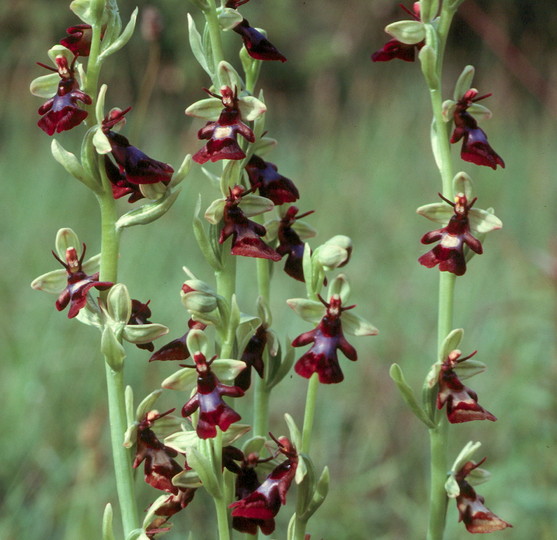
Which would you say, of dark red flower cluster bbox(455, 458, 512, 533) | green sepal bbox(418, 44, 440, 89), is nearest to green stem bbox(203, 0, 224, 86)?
green sepal bbox(418, 44, 440, 89)

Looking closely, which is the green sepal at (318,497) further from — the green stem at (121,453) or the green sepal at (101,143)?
the green sepal at (101,143)

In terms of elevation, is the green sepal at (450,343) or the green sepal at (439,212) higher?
the green sepal at (439,212)

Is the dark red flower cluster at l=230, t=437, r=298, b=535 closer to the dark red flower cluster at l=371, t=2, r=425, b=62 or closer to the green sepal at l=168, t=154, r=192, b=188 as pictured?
the green sepal at l=168, t=154, r=192, b=188

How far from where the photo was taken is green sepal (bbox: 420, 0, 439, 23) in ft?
6.31

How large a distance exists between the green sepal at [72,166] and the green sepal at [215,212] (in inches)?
9.0

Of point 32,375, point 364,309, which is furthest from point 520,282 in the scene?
point 32,375

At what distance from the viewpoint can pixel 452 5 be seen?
1.93 metres

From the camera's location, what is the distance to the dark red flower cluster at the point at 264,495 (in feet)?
5.65

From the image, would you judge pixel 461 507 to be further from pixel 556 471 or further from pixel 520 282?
pixel 520 282

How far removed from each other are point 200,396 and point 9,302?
313 cm

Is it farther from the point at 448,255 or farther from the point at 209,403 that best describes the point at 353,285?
the point at 209,403

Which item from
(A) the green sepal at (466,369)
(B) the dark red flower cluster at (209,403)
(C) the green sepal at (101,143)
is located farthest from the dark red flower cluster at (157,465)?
(A) the green sepal at (466,369)

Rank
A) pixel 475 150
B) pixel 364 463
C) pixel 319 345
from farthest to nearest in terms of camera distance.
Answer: pixel 364 463, pixel 475 150, pixel 319 345

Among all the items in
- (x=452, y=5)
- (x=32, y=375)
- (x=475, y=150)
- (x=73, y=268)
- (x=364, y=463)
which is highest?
(x=452, y=5)
